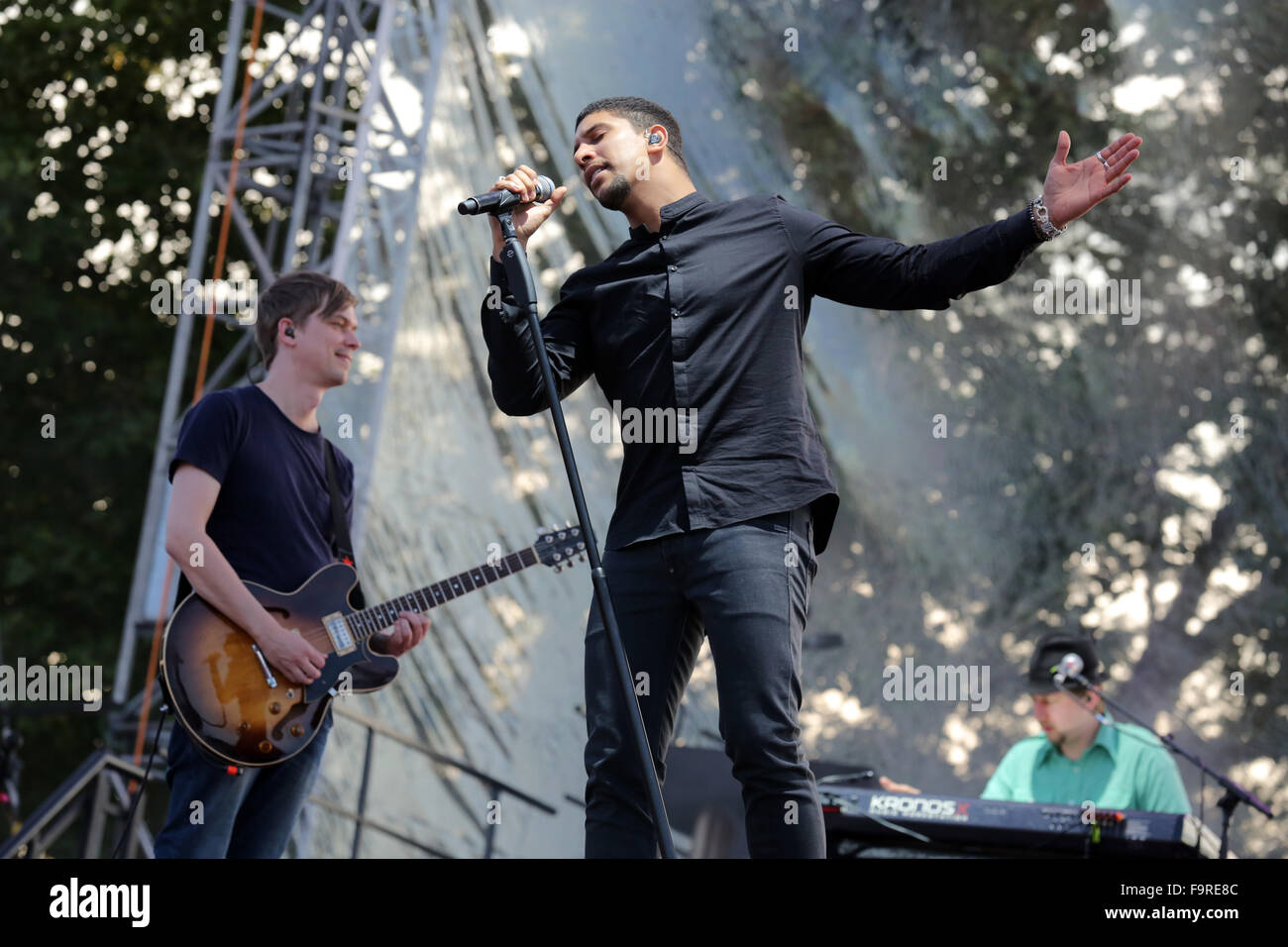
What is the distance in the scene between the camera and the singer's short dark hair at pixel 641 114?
8.18 feet

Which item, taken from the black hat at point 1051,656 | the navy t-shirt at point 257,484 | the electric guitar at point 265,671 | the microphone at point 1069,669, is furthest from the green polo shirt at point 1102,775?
the navy t-shirt at point 257,484

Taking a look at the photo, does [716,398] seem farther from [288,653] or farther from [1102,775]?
[1102,775]

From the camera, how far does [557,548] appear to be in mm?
3463

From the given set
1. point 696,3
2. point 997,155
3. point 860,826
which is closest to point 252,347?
point 696,3

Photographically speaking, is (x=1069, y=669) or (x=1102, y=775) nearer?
(x=1069, y=669)

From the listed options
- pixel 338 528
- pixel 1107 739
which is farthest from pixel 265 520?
pixel 1107 739

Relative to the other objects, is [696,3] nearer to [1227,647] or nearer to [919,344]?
[919,344]

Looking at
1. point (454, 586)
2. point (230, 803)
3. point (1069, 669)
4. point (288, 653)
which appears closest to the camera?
point (230, 803)

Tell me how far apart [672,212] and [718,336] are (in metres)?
0.30

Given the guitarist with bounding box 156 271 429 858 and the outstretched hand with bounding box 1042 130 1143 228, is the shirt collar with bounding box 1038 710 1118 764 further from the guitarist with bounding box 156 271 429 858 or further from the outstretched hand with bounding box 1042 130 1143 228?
the outstretched hand with bounding box 1042 130 1143 228

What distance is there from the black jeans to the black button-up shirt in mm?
58

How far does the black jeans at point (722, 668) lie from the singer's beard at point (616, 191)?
680 mm

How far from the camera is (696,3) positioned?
8.20 m

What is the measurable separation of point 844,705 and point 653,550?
5.84 metres
